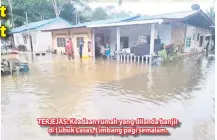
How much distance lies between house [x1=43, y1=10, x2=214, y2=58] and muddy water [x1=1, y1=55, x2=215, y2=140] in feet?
14.8

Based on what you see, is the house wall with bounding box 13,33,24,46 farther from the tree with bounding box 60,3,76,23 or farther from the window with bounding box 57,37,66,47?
the tree with bounding box 60,3,76,23

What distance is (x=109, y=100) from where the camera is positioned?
17.8 ft

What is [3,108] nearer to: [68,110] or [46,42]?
[68,110]

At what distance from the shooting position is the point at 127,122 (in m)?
4.06

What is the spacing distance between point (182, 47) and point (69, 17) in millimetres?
24792

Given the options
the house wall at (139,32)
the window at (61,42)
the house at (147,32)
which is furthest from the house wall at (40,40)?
the house wall at (139,32)

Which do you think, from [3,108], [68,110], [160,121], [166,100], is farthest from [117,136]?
[3,108]

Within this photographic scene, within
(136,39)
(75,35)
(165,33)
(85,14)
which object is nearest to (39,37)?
(75,35)

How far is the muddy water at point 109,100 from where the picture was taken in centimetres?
385

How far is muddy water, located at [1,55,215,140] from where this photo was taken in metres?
3.85

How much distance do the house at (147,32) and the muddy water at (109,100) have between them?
4525mm

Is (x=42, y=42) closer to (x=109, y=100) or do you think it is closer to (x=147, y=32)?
(x=147, y=32)

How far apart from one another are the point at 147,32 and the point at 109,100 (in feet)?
31.9

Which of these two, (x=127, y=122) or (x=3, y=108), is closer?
(x=127, y=122)
